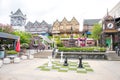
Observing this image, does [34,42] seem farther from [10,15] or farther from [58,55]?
[10,15]

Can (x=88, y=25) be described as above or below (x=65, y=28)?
above

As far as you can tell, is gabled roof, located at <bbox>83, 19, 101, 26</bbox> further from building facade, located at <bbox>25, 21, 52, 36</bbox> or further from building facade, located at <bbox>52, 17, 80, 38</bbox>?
building facade, located at <bbox>25, 21, 52, 36</bbox>

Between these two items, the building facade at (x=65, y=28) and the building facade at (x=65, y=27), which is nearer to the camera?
the building facade at (x=65, y=28)

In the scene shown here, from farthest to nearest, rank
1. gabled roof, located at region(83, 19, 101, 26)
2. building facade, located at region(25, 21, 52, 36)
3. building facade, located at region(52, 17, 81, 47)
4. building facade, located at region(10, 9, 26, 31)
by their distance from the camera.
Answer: building facade, located at region(10, 9, 26, 31), gabled roof, located at region(83, 19, 101, 26), building facade, located at region(25, 21, 52, 36), building facade, located at region(52, 17, 81, 47)

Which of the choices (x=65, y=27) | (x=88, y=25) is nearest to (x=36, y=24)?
(x=65, y=27)

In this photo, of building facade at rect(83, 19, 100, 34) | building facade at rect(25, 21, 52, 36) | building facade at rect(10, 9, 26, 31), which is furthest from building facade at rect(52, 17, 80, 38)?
building facade at rect(10, 9, 26, 31)

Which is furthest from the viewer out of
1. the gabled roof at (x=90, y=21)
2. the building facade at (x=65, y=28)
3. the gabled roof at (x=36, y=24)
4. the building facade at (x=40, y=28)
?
the gabled roof at (x=36, y=24)

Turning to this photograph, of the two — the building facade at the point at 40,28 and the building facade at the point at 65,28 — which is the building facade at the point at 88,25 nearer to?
the building facade at the point at 65,28

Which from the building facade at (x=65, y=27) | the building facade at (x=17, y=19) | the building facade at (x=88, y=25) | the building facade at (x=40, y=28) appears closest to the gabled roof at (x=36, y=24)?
the building facade at (x=40, y=28)

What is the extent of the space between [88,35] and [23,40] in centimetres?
2564

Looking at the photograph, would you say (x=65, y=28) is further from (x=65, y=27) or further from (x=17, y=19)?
(x=17, y=19)

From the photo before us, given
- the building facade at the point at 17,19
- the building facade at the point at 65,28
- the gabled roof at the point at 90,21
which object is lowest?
the building facade at the point at 65,28

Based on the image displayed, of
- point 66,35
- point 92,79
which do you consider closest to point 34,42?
point 66,35

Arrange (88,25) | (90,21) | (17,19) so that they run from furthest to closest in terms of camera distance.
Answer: (17,19), (90,21), (88,25)
